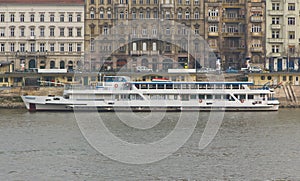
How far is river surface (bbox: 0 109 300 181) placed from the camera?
4472 centimetres

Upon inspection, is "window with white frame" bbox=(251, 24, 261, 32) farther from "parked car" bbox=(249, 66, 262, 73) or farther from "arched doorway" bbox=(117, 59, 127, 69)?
"arched doorway" bbox=(117, 59, 127, 69)

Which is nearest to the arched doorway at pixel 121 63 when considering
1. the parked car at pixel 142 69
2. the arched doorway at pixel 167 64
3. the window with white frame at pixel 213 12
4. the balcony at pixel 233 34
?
the arched doorway at pixel 167 64

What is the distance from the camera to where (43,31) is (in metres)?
121

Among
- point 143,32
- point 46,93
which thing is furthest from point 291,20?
point 46,93

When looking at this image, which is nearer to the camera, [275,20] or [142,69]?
[142,69]

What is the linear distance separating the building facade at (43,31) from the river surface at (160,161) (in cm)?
4712

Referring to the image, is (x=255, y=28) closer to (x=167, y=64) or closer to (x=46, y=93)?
(x=167, y=64)

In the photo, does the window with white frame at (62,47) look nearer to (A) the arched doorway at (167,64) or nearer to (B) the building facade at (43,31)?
(B) the building facade at (43,31)

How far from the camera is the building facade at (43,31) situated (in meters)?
120

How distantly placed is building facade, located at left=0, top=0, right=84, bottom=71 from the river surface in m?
47.1

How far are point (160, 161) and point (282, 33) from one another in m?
75.2

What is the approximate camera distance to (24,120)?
244 feet

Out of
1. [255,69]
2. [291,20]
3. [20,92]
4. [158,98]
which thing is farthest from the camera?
[291,20]

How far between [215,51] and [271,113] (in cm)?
3736
